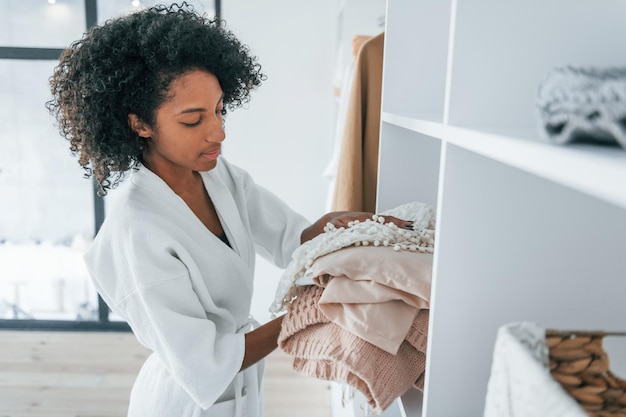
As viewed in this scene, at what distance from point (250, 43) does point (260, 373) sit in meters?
1.94

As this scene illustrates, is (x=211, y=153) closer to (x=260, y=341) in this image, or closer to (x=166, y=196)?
(x=166, y=196)

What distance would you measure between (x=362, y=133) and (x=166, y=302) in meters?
0.80

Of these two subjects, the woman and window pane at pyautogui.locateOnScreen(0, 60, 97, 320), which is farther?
window pane at pyautogui.locateOnScreen(0, 60, 97, 320)

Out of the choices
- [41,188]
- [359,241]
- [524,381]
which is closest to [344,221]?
[359,241]

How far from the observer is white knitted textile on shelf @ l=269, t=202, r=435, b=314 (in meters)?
0.86

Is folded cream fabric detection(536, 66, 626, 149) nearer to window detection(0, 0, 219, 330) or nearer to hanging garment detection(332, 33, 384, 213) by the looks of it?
hanging garment detection(332, 33, 384, 213)

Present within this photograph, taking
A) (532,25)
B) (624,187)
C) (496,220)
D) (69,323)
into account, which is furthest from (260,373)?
(69,323)

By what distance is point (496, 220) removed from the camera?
604 mm

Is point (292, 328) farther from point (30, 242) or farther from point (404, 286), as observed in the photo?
point (30, 242)

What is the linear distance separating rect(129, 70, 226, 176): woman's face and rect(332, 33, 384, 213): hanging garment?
50 cm

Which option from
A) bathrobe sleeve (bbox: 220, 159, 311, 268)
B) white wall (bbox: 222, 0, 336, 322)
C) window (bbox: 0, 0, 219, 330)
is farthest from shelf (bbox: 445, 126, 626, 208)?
window (bbox: 0, 0, 219, 330)

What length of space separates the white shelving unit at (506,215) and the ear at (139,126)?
25.8 inches

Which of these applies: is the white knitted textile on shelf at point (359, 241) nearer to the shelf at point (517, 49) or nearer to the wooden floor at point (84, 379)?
the shelf at point (517, 49)

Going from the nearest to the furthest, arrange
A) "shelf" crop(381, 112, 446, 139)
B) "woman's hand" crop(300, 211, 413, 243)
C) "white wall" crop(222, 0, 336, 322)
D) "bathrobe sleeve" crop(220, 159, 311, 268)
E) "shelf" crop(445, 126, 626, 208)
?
"shelf" crop(445, 126, 626, 208) → "shelf" crop(381, 112, 446, 139) → "woman's hand" crop(300, 211, 413, 243) → "bathrobe sleeve" crop(220, 159, 311, 268) → "white wall" crop(222, 0, 336, 322)
